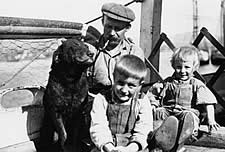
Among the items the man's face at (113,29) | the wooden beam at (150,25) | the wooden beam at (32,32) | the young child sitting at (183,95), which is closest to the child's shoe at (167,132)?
the young child sitting at (183,95)

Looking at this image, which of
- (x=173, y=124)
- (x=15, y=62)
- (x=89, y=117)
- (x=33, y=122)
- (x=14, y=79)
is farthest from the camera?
(x=15, y=62)

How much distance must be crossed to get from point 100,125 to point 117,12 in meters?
0.87

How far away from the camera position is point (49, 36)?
12.1 feet

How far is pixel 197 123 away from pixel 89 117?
0.79 meters

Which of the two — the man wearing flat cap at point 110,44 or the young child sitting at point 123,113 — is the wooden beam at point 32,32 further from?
the young child sitting at point 123,113

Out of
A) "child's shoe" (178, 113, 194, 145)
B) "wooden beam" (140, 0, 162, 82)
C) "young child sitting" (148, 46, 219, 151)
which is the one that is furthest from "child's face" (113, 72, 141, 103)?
"wooden beam" (140, 0, 162, 82)

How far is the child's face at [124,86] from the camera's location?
8.30 feet

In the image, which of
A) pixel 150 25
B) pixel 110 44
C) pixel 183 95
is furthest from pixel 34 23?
pixel 150 25

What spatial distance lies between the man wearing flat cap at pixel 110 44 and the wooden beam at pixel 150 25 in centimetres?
176

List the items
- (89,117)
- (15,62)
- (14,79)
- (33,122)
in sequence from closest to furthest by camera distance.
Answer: (89,117), (33,122), (14,79), (15,62)

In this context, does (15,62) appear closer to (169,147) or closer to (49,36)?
(49,36)

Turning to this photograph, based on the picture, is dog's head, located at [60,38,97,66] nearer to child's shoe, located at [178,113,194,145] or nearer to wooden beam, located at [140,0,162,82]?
child's shoe, located at [178,113,194,145]

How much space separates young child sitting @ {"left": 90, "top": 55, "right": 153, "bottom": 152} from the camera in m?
2.53

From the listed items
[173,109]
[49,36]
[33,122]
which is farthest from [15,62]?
[173,109]
